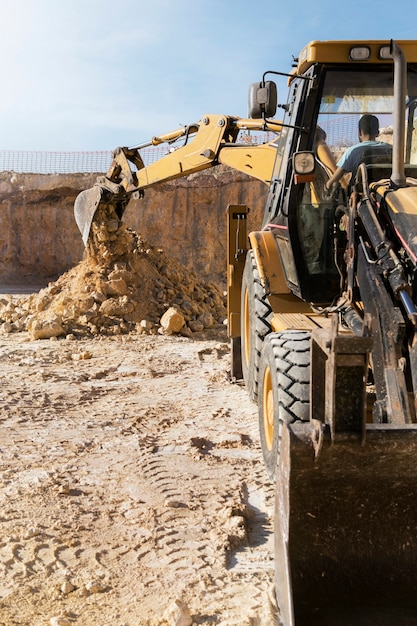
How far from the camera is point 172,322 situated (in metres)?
9.80

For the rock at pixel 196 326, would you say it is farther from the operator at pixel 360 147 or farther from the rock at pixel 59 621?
the rock at pixel 59 621

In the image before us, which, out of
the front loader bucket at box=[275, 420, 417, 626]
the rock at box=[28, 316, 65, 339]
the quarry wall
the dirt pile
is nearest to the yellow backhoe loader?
the front loader bucket at box=[275, 420, 417, 626]

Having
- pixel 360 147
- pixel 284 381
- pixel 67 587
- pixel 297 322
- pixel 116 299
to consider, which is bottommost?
pixel 67 587

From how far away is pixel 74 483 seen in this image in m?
4.20

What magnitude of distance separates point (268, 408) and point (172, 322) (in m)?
5.72

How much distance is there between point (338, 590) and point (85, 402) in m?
4.14

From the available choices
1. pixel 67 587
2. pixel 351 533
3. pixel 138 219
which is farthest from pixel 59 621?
pixel 138 219

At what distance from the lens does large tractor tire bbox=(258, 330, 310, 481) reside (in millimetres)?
3484

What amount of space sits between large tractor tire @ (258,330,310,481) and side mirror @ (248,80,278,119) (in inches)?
60.9

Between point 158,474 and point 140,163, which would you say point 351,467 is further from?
point 140,163

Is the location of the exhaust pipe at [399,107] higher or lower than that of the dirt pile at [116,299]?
higher

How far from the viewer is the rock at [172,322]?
9.80 m

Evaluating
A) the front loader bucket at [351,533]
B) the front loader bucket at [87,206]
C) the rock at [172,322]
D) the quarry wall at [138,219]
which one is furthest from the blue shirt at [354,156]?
the quarry wall at [138,219]

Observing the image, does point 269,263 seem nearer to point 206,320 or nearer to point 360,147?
point 360,147
